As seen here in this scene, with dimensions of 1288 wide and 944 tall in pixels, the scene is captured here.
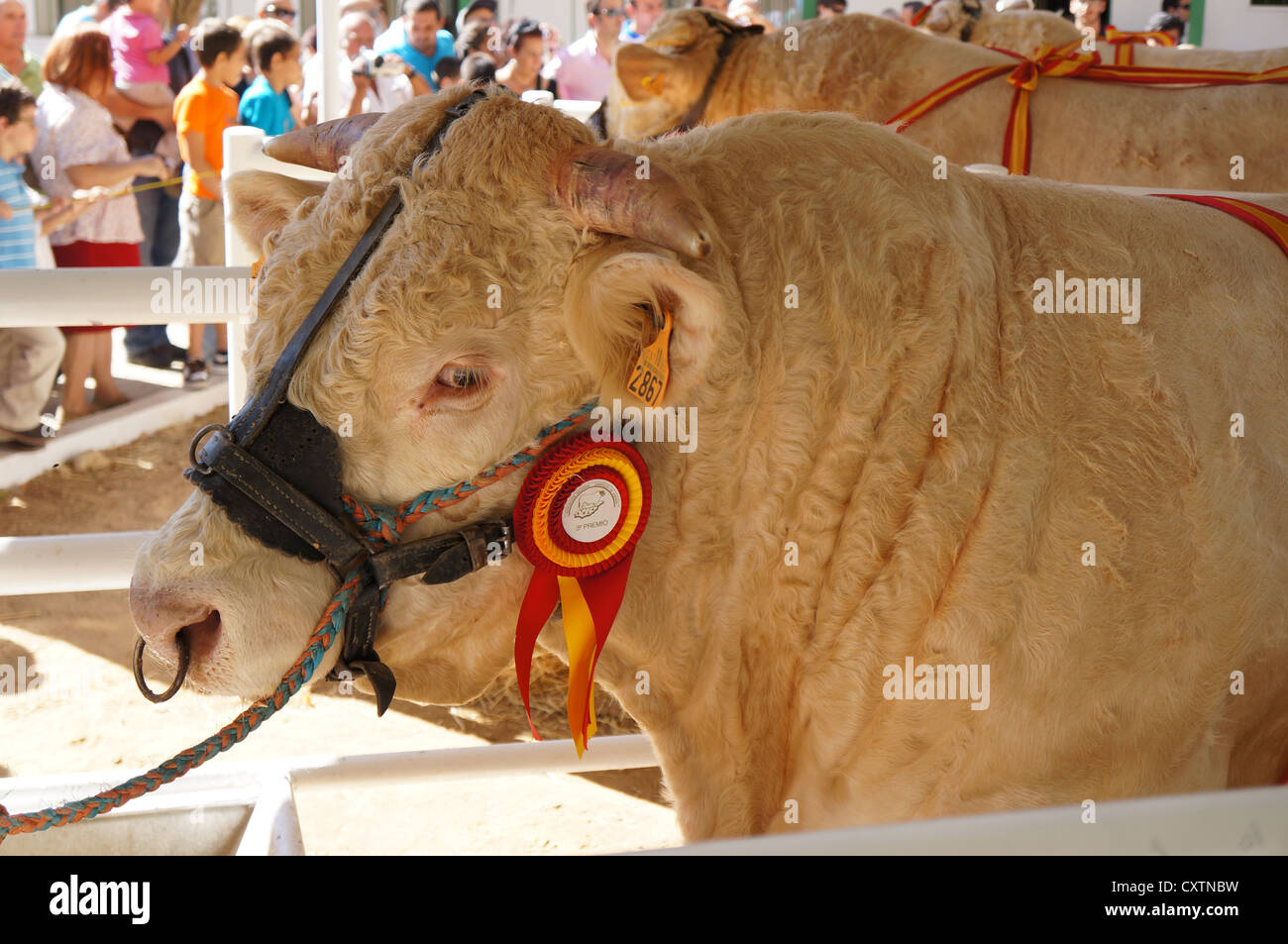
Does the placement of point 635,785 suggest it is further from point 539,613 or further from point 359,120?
point 359,120

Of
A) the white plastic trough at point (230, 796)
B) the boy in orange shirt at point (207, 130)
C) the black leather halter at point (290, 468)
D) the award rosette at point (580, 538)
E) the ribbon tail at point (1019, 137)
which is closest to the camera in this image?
the black leather halter at point (290, 468)

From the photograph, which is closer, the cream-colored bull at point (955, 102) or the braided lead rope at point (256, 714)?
the braided lead rope at point (256, 714)

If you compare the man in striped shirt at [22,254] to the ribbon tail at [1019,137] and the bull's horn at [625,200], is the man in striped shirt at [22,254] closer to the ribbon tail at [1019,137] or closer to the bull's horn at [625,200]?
the ribbon tail at [1019,137]

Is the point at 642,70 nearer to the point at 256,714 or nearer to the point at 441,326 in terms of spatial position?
the point at 441,326

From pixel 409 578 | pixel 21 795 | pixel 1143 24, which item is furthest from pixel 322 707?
pixel 1143 24

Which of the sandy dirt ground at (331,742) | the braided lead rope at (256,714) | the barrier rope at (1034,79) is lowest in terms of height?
the sandy dirt ground at (331,742)

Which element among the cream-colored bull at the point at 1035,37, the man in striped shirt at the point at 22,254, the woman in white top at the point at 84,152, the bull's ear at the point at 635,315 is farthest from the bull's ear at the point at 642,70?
the woman in white top at the point at 84,152

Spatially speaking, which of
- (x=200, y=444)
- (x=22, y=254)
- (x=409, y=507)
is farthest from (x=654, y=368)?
(x=22, y=254)

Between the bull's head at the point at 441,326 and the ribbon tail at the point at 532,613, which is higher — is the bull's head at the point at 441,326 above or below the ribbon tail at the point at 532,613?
above

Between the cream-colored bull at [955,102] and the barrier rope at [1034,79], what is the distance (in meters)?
0.04

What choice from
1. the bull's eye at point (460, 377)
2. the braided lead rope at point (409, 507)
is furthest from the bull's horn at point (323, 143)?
the braided lead rope at point (409, 507)

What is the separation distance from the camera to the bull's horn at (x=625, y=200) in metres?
1.68

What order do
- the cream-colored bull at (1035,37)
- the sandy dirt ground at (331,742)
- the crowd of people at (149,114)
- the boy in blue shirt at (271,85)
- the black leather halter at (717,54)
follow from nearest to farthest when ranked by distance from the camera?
the sandy dirt ground at (331,742)
the black leather halter at (717,54)
the cream-colored bull at (1035,37)
the crowd of people at (149,114)
the boy in blue shirt at (271,85)

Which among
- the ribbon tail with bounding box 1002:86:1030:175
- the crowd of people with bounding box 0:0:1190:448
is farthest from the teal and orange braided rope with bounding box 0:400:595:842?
the crowd of people with bounding box 0:0:1190:448
